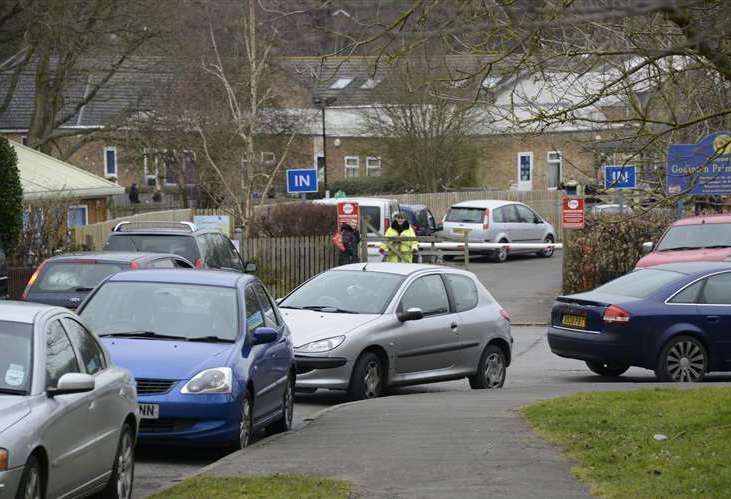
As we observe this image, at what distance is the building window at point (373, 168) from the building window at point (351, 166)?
641 mm

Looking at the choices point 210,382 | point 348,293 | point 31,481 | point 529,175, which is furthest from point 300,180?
point 529,175

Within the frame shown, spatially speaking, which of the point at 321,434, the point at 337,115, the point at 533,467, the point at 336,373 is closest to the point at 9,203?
the point at 336,373

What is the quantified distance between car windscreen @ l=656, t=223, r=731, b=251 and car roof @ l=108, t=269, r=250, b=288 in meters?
12.1

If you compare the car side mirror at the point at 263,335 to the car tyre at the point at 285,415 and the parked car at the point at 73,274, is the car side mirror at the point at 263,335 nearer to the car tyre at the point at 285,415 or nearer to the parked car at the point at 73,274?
the car tyre at the point at 285,415

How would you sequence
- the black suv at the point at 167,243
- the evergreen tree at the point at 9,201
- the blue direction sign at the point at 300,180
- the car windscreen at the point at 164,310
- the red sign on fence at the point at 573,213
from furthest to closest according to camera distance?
the blue direction sign at the point at 300,180 < the red sign on fence at the point at 573,213 < the evergreen tree at the point at 9,201 < the black suv at the point at 167,243 < the car windscreen at the point at 164,310

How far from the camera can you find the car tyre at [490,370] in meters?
16.3

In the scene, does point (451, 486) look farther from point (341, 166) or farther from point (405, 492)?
point (341, 166)

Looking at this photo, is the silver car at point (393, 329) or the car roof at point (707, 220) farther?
the car roof at point (707, 220)

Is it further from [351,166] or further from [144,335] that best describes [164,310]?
[351,166]

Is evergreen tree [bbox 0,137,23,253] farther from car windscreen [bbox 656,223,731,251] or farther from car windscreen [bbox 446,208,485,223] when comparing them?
car windscreen [bbox 446,208,485,223]

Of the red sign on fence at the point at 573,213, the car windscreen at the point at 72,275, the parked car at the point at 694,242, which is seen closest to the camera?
the car windscreen at the point at 72,275

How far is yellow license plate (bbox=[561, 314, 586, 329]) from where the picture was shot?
16.8 meters

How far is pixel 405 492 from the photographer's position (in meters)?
8.62

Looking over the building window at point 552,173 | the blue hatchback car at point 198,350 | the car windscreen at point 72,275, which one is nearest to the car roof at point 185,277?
the blue hatchback car at point 198,350
